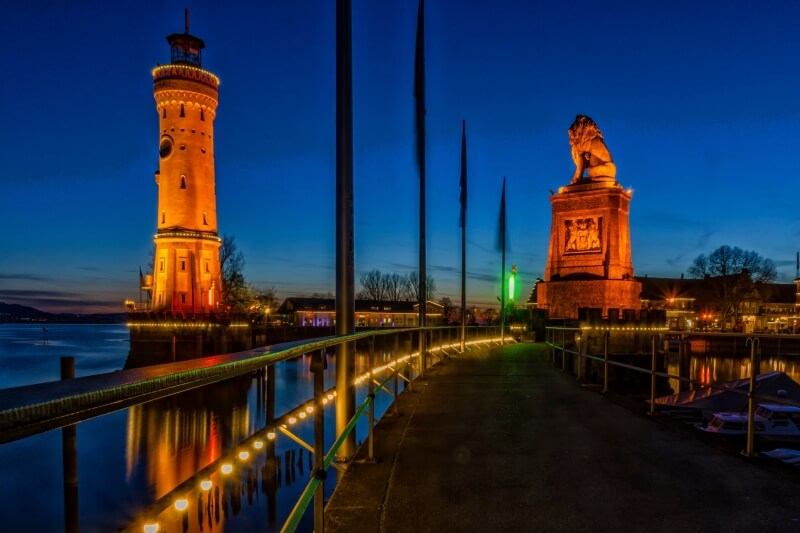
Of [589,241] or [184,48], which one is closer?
[589,241]

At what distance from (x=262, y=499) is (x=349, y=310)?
465 inches

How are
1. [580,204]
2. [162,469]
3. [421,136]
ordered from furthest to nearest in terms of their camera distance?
1. [580,204]
2. [162,469]
3. [421,136]

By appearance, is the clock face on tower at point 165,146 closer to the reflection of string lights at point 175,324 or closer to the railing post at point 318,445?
the reflection of string lights at point 175,324

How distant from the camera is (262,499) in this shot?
15.8 metres

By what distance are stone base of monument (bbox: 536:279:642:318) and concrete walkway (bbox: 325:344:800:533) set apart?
26.8 meters

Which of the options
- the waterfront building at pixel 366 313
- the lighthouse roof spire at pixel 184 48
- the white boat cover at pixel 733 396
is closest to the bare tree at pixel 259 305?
the waterfront building at pixel 366 313

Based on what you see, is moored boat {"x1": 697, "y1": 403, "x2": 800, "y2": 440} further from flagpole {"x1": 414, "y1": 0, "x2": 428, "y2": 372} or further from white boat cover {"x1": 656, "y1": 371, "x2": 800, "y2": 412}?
flagpole {"x1": 414, "y1": 0, "x2": 428, "y2": 372}

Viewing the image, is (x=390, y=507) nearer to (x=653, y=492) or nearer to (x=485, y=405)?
(x=653, y=492)

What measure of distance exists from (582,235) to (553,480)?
3180cm

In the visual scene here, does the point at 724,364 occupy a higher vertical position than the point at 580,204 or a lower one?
lower

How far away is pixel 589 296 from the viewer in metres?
34.8

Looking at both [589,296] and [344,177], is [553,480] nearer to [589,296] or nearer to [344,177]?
[344,177]

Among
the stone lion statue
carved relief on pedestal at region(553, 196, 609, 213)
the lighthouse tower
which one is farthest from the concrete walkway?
the lighthouse tower

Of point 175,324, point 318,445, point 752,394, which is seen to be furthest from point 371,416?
point 175,324
